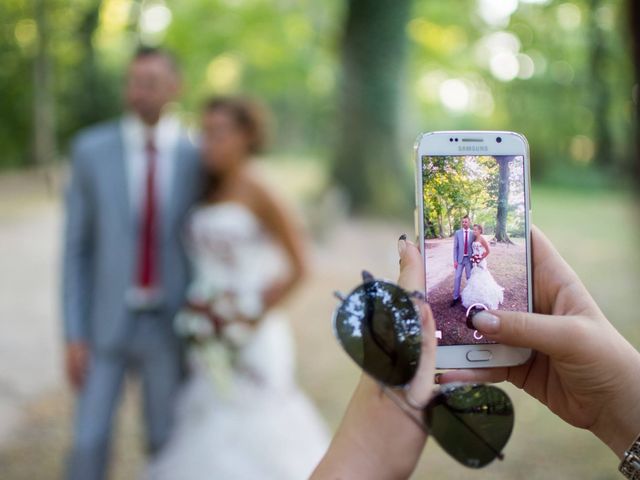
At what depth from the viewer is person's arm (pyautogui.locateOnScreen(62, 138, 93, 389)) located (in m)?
3.00

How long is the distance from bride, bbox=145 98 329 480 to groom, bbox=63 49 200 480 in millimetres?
118

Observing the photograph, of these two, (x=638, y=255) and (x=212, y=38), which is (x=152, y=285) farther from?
(x=212, y=38)

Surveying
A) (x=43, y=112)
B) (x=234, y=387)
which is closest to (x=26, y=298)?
(x=234, y=387)

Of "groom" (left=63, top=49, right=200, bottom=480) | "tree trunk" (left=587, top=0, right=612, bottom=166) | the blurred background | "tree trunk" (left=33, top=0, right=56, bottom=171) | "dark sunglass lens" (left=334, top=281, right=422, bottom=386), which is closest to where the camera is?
"dark sunglass lens" (left=334, top=281, right=422, bottom=386)

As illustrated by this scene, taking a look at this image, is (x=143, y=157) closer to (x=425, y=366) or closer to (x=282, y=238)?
(x=282, y=238)

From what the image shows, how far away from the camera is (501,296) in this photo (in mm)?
833

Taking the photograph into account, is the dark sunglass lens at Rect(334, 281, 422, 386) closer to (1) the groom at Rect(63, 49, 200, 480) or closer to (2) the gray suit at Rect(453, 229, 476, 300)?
(2) the gray suit at Rect(453, 229, 476, 300)

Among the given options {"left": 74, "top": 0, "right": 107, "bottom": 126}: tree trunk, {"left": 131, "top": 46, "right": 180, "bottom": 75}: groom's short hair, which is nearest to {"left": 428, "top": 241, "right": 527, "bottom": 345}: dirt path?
{"left": 131, "top": 46, "right": 180, "bottom": 75}: groom's short hair

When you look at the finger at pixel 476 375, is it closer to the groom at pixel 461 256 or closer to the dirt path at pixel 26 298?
the groom at pixel 461 256

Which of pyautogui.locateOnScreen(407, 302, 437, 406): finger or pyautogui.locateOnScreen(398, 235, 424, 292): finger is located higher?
pyautogui.locateOnScreen(398, 235, 424, 292): finger

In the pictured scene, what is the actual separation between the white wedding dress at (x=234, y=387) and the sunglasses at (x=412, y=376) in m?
2.38

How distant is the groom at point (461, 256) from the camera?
0.82m

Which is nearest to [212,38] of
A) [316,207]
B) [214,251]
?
[316,207]

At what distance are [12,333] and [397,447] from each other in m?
7.02
